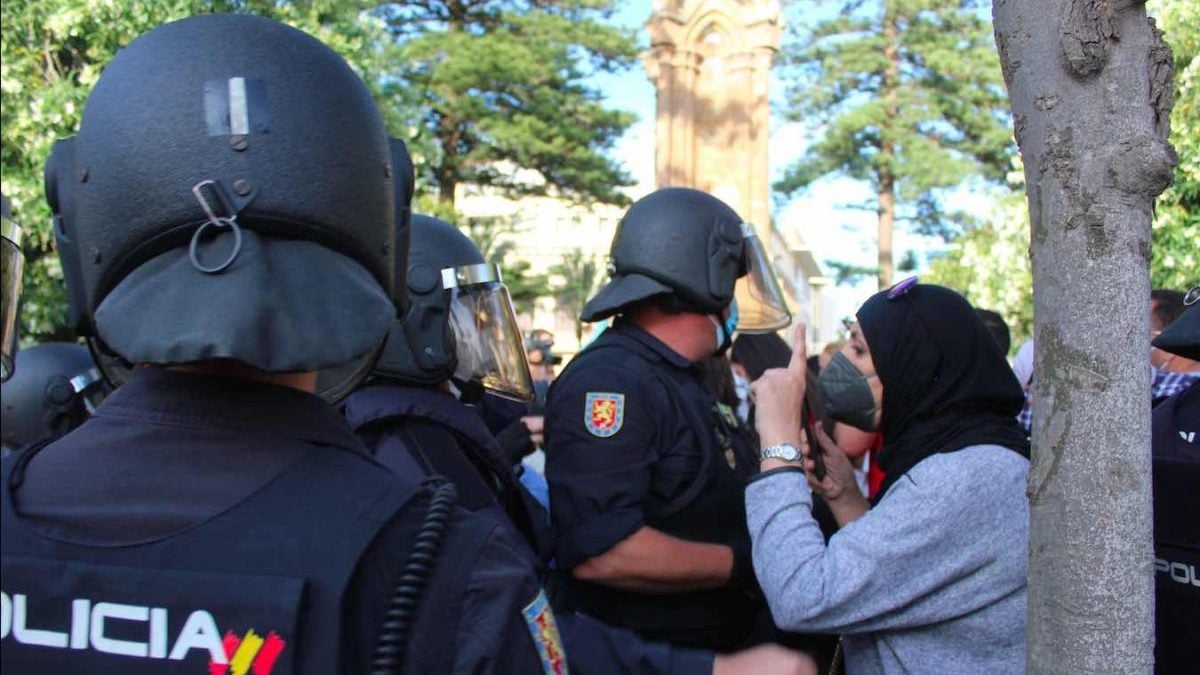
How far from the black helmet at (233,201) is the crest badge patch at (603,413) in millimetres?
1564

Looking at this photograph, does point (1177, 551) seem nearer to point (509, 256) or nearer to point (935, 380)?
point (935, 380)

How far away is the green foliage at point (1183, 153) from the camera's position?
257 centimetres

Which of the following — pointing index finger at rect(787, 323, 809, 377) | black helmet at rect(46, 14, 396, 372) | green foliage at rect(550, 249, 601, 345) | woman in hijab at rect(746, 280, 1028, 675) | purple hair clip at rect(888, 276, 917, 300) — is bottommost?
green foliage at rect(550, 249, 601, 345)

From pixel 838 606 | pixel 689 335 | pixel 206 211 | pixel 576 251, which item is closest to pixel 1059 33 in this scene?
pixel 206 211

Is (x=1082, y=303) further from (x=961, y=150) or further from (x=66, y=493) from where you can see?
(x=961, y=150)

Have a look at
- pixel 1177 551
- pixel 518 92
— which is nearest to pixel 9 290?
pixel 1177 551

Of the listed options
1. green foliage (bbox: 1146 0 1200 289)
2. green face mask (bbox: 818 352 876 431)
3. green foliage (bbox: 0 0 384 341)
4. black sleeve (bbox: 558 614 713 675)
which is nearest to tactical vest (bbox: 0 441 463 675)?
black sleeve (bbox: 558 614 713 675)

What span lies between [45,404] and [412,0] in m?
24.9

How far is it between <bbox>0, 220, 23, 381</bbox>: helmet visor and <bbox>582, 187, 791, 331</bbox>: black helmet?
4.83 ft

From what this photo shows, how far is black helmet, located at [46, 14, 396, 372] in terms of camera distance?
1.29 meters

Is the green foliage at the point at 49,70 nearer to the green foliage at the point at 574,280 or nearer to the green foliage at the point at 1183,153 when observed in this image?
the green foliage at the point at 1183,153

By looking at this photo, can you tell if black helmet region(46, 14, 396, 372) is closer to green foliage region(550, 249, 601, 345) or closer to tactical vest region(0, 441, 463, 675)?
tactical vest region(0, 441, 463, 675)

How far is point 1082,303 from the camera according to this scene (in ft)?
5.10

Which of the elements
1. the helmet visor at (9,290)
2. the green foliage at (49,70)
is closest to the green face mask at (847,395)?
the helmet visor at (9,290)
